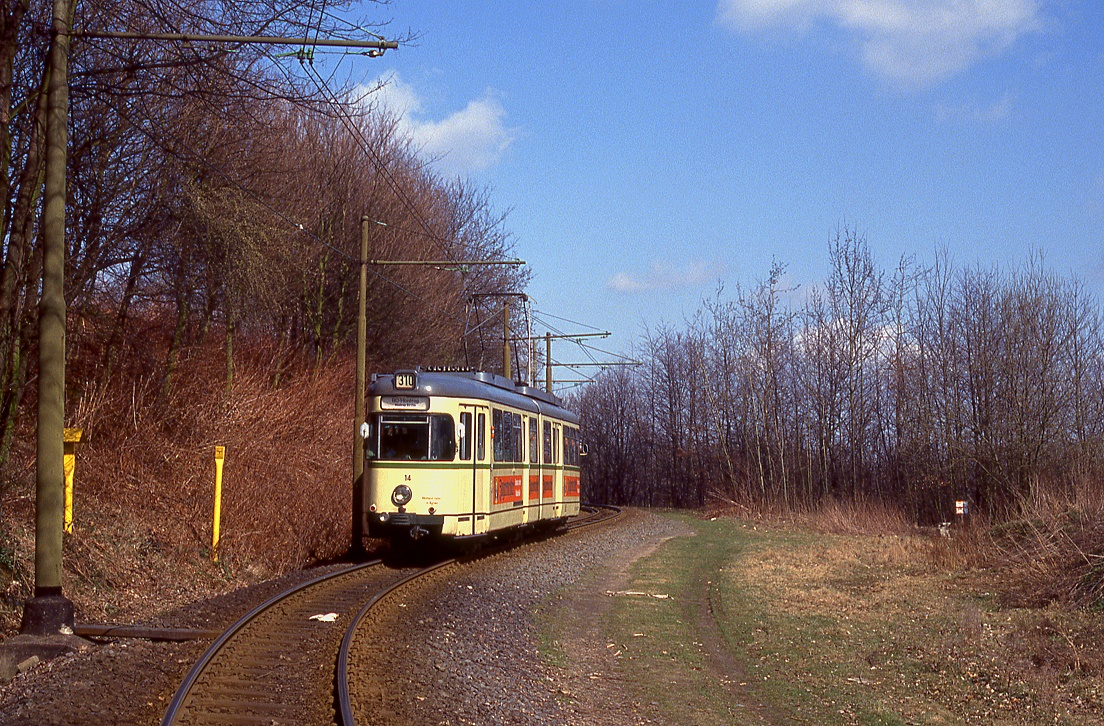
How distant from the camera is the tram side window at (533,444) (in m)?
21.6

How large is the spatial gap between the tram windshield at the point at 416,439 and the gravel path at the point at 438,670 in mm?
2874

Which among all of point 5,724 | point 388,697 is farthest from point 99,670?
point 388,697

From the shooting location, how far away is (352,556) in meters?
19.3

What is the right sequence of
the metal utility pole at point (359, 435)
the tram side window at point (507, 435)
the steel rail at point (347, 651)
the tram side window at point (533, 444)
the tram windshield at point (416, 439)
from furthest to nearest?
the tram side window at point (533, 444) → the metal utility pole at point (359, 435) → the tram side window at point (507, 435) → the tram windshield at point (416, 439) → the steel rail at point (347, 651)

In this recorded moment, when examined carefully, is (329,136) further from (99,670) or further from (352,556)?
(99,670)

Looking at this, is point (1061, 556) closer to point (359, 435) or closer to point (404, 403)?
point (404, 403)

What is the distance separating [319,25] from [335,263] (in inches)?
773

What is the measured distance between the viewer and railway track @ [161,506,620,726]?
7820 mm

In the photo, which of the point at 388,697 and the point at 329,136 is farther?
the point at 329,136

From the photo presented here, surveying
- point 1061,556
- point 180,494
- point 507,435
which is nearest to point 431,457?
point 507,435

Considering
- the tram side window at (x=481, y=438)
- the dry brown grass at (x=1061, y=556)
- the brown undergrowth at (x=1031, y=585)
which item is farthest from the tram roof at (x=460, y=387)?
the dry brown grass at (x=1061, y=556)

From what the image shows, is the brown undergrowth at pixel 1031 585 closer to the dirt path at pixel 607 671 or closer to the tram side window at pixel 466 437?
the dirt path at pixel 607 671

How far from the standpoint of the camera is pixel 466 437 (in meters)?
17.6

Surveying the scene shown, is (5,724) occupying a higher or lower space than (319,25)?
lower
